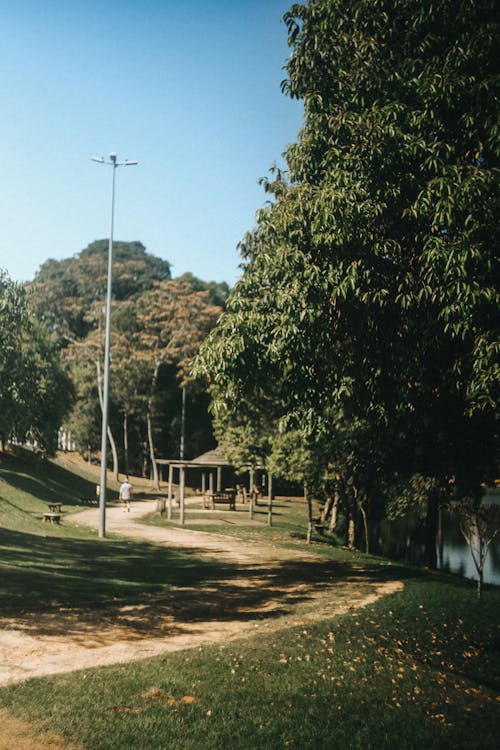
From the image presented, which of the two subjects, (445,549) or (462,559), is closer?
(462,559)

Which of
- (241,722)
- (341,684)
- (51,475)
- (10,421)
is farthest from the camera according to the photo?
(51,475)

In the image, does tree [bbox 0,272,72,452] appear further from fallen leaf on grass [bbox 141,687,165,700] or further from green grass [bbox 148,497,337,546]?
fallen leaf on grass [bbox 141,687,165,700]

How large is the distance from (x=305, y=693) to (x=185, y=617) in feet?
14.2

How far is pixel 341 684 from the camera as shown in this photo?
828 centimetres

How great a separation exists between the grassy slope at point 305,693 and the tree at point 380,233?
147 inches

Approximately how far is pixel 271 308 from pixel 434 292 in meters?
2.91

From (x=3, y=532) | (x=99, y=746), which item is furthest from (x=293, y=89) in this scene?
(x=3, y=532)

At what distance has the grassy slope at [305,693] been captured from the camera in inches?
265

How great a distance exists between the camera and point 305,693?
7879 millimetres

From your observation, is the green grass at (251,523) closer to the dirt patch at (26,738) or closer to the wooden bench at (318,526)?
the wooden bench at (318,526)

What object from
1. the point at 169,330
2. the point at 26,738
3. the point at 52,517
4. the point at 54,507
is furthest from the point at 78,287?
the point at 26,738

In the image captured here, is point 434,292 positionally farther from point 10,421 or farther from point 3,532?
point 10,421

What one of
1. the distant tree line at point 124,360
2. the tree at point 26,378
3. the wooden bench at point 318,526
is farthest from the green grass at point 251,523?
the distant tree line at point 124,360

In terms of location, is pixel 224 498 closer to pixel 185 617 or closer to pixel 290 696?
pixel 185 617
